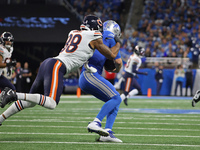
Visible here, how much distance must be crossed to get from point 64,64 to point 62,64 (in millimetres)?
29

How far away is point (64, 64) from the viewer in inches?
195

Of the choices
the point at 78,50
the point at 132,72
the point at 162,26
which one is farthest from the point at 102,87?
the point at 162,26

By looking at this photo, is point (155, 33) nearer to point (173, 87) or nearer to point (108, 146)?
point (173, 87)

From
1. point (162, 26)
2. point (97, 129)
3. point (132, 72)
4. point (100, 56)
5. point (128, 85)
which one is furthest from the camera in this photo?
point (162, 26)

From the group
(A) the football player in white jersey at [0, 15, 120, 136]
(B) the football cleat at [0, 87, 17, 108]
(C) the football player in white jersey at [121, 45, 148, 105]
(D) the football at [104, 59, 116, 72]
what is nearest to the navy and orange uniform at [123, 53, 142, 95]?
(C) the football player in white jersey at [121, 45, 148, 105]

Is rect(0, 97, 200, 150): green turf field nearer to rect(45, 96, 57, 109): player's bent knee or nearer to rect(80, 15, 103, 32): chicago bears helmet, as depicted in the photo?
rect(45, 96, 57, 109): player's bent knee

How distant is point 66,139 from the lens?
5422 mm

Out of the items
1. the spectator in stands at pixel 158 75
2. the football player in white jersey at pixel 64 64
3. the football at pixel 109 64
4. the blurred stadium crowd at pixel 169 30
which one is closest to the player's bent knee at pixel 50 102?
the football player in white jersey at pixel 64 64

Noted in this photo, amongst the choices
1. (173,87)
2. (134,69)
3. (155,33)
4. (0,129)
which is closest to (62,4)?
(155,33)

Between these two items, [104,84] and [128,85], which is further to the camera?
[128,85]

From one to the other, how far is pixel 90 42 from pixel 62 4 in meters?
15.2

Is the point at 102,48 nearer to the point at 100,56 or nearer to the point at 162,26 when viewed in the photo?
Result: the point at 100,56

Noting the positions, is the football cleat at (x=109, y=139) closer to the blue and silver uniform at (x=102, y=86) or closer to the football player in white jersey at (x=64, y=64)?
the blue and silver uniform at (x=102, y=86)

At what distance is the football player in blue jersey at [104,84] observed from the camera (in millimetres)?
5348
